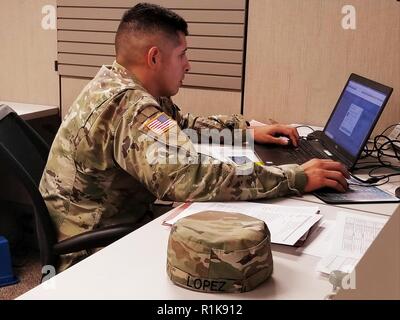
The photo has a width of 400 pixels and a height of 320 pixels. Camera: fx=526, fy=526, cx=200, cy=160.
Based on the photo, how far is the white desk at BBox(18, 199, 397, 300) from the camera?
0.96m

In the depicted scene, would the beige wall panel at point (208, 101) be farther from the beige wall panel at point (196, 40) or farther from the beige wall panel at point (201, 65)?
the beige wall panel at point (196, 40)

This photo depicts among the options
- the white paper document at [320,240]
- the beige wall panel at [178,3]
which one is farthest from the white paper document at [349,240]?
the beige wall panel at [178,3]

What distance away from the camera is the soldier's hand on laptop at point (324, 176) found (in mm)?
1487

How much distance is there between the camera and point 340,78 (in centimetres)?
234

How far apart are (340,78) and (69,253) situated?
4.76 feet

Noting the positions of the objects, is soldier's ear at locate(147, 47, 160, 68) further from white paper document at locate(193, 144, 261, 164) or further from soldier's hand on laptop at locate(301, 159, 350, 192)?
soldier's hand on laptop at locate(301, 159, 350, 192)

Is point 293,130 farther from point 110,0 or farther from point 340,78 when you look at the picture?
point 110,0

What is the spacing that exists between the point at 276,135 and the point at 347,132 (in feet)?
0.97

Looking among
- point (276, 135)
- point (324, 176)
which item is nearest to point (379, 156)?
point (276, 135)

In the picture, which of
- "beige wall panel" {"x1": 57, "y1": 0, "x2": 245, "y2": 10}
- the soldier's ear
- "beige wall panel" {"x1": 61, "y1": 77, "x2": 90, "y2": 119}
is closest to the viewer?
the soldier's ear

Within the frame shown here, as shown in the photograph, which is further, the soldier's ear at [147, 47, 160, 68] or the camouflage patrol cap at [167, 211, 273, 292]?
the soldier's ear at [147, 47, 160, 68]

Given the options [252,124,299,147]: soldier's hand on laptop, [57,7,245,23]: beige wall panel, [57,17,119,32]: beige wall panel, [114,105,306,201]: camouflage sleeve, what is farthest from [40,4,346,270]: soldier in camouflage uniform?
[57,17,119,32]: beige wall panel

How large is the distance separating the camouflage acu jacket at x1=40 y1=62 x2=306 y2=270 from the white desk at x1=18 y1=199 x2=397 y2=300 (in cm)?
24
